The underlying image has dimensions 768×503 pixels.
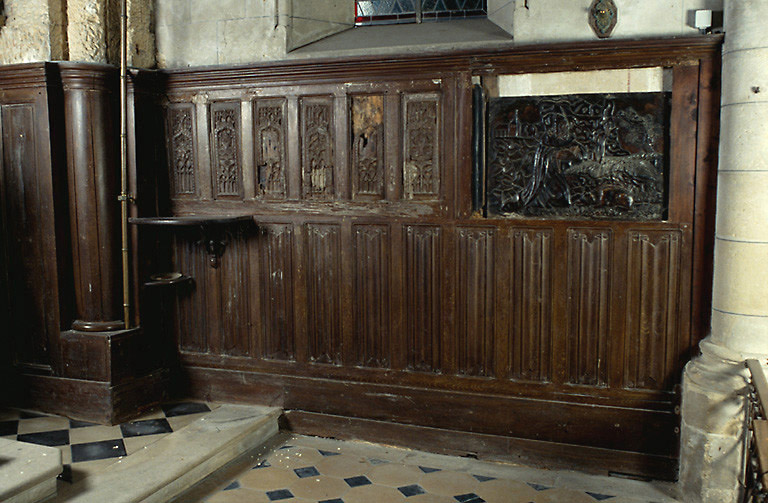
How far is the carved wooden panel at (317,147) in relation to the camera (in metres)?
4.29

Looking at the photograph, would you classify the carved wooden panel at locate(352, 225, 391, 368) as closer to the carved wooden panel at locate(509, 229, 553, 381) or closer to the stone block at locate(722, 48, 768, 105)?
the carved wooden panel at locate(509, 229, 553, 381)

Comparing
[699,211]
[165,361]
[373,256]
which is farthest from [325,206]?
[699,211]

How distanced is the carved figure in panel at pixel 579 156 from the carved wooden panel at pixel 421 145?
11.9 inches

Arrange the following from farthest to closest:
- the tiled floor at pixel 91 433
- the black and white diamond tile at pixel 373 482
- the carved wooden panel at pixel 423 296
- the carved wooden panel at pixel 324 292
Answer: the carved wooden panel at pixel 324 292
the carved wooden panel at pixel 423 296
the tiled floor at pixel 91 433
the black and white diamond tile at pixel 373 482

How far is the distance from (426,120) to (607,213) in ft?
3.62

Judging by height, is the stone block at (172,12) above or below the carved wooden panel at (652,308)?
above

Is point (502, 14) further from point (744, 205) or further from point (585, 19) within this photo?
Answer: point (744, 205)

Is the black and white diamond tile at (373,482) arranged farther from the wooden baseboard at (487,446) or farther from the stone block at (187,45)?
the stone block at (187,45)

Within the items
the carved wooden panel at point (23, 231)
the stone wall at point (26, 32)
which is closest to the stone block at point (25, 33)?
the stone wall at point (26, 32)

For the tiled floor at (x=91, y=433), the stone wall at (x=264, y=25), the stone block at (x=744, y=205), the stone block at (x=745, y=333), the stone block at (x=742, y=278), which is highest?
the stone wall at (x=264, y=25)

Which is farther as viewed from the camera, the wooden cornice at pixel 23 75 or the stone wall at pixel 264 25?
the wooden cornice at pixel 23 75

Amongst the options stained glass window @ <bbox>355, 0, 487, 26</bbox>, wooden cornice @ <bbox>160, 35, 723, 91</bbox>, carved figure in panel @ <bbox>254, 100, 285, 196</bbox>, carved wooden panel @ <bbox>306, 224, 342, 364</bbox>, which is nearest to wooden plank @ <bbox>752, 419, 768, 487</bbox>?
wooden cornice @ <bbox>160, 35, 723, 91</bbox>

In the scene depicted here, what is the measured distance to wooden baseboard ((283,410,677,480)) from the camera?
387cm

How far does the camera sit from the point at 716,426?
3416 mm
